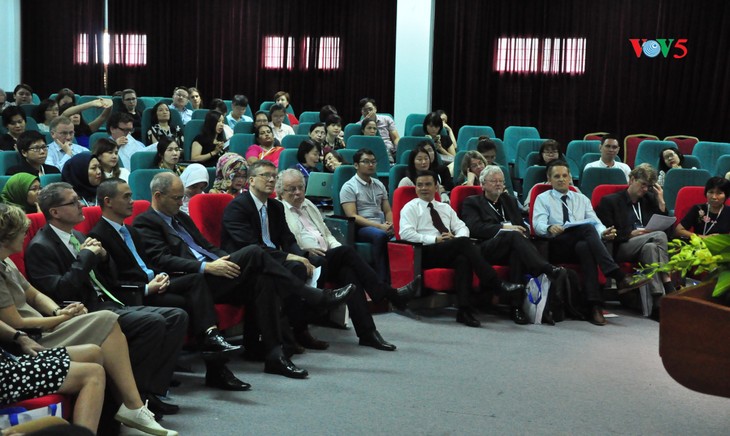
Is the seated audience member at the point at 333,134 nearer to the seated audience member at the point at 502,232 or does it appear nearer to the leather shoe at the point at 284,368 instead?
the seated audience member at the point at 502,232

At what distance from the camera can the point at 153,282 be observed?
400 centimetres

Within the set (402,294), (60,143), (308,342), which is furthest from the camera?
(60,143)

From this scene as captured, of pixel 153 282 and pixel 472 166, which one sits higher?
pixel 472 166

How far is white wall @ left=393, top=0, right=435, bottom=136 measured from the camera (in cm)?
1130

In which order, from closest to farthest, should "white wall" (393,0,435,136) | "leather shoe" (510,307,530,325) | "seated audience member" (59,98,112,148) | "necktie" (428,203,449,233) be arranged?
"leather shoe" (510,307,530,325)
"necktie" (428,203,449,233)
"seated audience member" (59,98,112,148)
"white wall" (393,0,435,136)

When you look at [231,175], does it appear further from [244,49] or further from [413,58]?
[244,49]

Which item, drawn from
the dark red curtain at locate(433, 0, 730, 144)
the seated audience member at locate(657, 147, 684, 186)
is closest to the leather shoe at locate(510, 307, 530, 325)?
the seated audience member at locate(657, 147, 684, 186)

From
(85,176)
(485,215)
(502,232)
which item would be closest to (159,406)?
(85,176)

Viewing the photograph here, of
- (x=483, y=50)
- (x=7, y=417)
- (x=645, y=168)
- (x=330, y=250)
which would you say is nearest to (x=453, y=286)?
(x=330, y=250)

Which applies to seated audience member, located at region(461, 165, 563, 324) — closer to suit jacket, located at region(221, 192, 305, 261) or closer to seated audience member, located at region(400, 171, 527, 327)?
seated audience member, located at region(400, 171, 527, 327)

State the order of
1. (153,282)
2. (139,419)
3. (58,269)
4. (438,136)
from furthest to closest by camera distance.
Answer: (438,136) < (153,282) < (58,269) < (139,419)

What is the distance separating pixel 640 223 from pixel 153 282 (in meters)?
3.59

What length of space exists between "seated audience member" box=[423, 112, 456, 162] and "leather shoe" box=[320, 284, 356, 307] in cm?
448

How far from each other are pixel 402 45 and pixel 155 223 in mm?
7565
